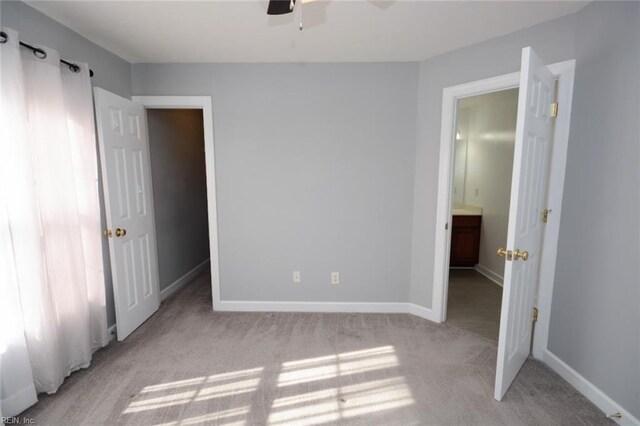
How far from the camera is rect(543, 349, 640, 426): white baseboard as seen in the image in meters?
1.70

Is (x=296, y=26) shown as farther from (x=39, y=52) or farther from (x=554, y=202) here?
(x=554, y=202)

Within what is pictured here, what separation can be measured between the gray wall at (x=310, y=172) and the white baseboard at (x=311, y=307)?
60 mm

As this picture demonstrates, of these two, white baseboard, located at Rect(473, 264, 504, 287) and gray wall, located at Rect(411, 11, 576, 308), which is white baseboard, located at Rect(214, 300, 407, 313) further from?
white baseboard, located at Rect(473, 264, 504, 287)

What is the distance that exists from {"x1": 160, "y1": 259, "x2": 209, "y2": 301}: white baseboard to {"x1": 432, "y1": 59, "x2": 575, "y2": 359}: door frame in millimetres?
2894

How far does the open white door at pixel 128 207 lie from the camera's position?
2.41 metres

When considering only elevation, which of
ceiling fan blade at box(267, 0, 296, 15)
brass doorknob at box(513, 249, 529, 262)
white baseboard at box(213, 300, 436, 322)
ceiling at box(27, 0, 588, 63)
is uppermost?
ceiling at box(27, 0, 588, 63)

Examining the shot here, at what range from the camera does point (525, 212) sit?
186 centimetres

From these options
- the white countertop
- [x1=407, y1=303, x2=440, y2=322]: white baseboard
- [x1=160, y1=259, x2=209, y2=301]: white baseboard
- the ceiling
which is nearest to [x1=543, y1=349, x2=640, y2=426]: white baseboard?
[x1=407, y1=303, x2=440, y2=322]: white baseboard

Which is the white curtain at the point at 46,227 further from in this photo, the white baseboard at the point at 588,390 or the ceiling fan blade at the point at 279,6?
the white baseboard at the point at 588,390

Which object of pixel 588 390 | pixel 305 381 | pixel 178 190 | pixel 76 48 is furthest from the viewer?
pixel 178 190

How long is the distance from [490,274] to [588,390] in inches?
87.9

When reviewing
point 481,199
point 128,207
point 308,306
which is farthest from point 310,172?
point 481,199

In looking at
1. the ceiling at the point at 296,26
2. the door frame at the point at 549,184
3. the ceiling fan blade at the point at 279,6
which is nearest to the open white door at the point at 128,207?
the ceiling at the point at 296,26

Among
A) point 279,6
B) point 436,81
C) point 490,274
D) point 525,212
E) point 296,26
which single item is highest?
point 296,26
